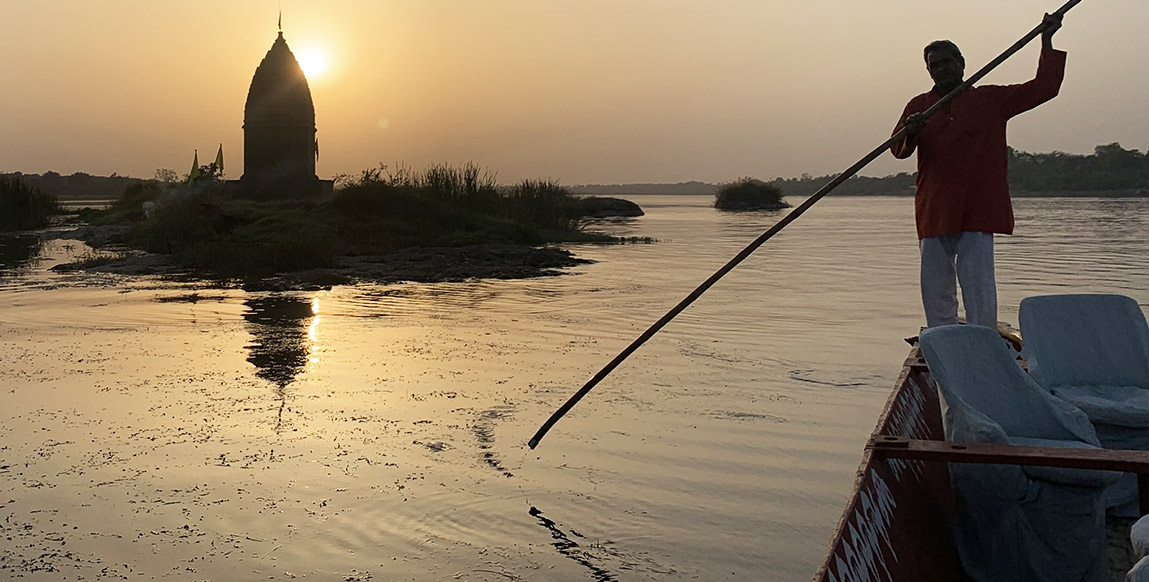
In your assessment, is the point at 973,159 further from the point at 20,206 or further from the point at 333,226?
the point at 20,206

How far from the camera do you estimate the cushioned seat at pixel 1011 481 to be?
3.40 meters

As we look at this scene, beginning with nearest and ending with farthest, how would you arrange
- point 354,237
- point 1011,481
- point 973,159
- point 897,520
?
point 897,520 → point 1011,481 → point 973,159 → point 354,237

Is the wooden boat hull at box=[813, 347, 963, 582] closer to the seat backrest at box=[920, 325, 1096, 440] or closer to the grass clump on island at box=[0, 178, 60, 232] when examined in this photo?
the seat backrest at box=[920, 325, 1096, 440]

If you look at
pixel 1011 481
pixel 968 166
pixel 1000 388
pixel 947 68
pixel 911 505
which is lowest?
pixel 911 505

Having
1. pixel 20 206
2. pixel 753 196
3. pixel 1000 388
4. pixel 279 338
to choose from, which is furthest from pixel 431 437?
pixel 753 196

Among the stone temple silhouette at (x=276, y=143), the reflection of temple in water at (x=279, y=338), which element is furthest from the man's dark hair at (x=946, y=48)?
the stone temple silhouette at (x=276, y=143)

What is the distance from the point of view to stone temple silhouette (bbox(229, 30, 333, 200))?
105ft

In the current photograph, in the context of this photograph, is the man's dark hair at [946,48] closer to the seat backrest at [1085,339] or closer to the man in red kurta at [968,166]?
the man in red kurta at [968,166]

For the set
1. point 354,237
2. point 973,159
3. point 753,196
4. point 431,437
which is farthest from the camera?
point 753,196

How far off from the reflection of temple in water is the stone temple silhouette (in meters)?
18.3

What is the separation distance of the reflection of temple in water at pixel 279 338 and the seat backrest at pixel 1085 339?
4.53 meters

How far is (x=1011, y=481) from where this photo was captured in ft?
11.4

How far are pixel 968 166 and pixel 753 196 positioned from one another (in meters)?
→ 71.5

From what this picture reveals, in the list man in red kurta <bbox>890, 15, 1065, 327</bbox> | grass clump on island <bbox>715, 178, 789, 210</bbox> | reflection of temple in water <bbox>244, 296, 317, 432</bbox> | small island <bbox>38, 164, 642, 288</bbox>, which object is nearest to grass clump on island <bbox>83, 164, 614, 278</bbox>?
small island <bbox>38, 164, 642, 288</bbox>
